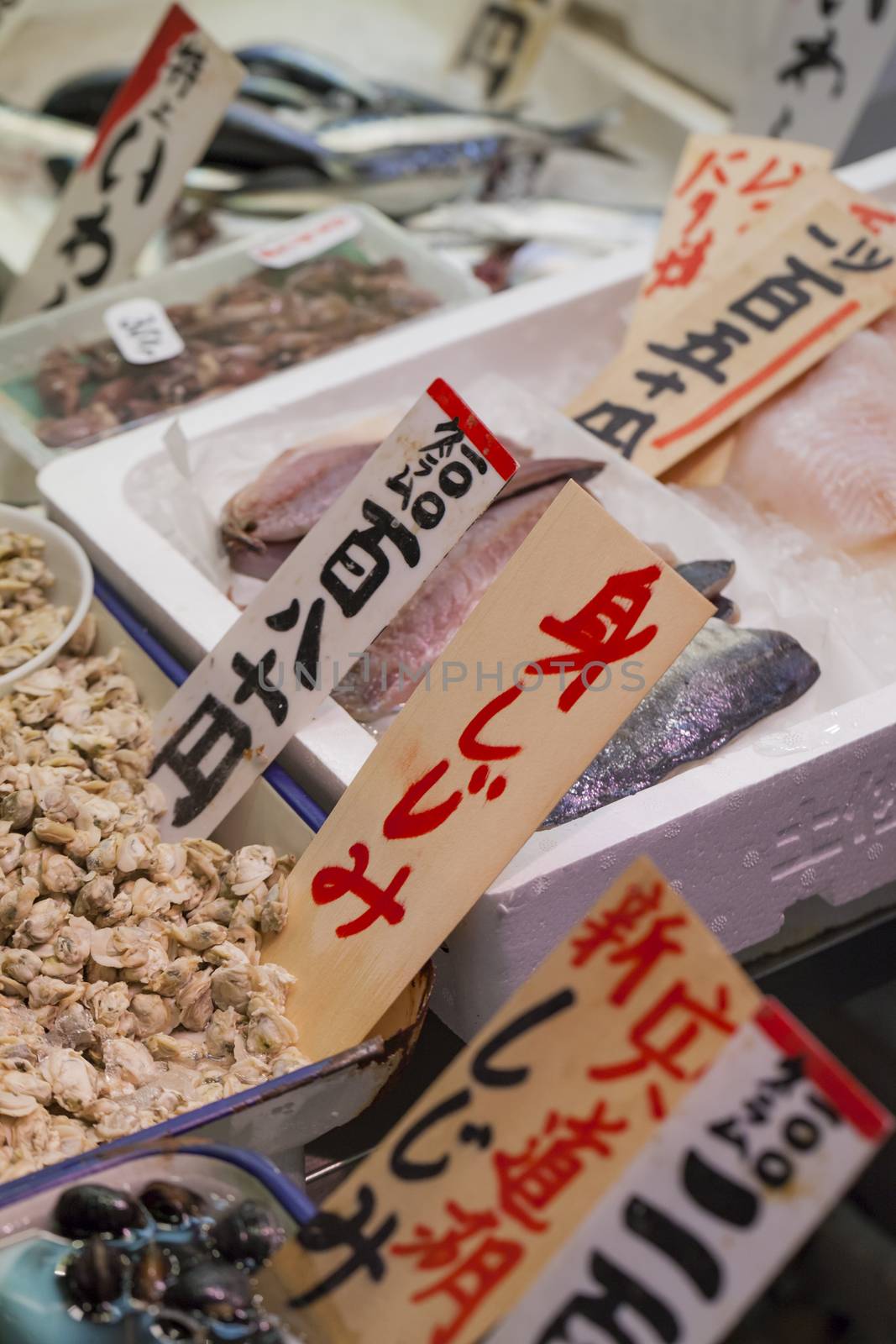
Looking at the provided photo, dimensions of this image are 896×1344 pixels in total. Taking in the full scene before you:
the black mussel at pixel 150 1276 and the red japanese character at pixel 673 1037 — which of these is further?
the black mussel at pixel 150 1276

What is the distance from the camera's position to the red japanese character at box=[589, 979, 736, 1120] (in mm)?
765

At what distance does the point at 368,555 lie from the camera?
4.29ft

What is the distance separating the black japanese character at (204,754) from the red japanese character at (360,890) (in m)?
0.19

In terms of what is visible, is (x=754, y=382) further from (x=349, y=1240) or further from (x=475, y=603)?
(x=349, y=1240)

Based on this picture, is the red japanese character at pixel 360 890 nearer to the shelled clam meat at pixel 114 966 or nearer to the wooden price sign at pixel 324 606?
the shelled clam meat at pixel 114 966

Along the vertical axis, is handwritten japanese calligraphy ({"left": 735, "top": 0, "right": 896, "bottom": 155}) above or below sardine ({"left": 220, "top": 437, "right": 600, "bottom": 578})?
above

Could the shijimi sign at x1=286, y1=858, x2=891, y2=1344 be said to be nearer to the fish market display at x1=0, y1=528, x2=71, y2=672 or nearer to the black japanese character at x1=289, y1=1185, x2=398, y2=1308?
the black japanese character at x1=289, y1=1185, x2=398, y2=1308

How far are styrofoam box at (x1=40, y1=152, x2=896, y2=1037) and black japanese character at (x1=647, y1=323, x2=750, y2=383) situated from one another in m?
0.61

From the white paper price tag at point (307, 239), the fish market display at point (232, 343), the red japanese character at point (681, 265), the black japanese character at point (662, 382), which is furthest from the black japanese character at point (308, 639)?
the white paper price tag at point (307, 239)

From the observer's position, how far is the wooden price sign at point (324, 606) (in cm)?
123

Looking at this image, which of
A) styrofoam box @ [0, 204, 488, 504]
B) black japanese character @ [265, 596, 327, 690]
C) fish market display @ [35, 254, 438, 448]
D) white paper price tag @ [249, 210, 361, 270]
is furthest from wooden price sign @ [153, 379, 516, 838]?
white paper price tag @ [249, 210, 361, 270]

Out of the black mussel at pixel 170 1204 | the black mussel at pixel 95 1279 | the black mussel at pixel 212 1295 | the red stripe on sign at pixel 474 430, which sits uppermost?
the red stripe on sign at pixel 474 430

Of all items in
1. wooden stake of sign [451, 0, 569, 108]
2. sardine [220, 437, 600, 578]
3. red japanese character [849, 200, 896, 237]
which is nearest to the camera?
sardine [220, 437, 600, 578]

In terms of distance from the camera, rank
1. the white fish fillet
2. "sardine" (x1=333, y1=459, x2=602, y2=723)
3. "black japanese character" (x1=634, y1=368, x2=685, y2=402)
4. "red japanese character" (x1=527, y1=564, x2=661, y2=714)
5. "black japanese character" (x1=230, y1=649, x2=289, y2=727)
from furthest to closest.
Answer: "black japanese character" (x1=634, y1=368, x2=685, y2=402), the white fish fillet, "sardine" (x1=333, y1=459, x2=602, y2=723), "black japanese character" (x1=230, y1=649, x2=289, y2=727), "red japanese character" (x1=527, y1=564, x2=661, y2=714)
